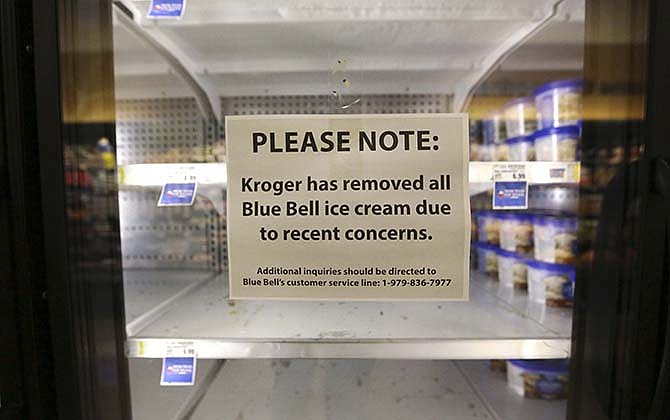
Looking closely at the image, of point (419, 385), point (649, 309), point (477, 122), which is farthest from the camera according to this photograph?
point (477, 122)

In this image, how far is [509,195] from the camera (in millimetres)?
752

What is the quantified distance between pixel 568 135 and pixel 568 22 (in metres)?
0.29

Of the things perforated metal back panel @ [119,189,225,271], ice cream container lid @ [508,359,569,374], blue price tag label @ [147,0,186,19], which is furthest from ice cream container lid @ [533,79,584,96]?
perforated metal back panel @ [119,189,225,271]

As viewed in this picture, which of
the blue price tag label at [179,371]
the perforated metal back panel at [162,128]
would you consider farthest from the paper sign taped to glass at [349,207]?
the perforated metal back panel at [162,128]

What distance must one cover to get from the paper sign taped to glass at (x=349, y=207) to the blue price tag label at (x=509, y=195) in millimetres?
72

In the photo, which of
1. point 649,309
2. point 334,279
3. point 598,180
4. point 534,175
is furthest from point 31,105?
point 649,309

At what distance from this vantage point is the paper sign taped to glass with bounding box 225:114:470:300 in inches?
29.5

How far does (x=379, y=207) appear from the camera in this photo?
760mm

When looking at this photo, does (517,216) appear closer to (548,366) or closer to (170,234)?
(548,366)

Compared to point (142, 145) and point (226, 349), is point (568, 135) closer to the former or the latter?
point (226, 349)

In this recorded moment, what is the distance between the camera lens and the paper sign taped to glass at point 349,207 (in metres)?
0.75

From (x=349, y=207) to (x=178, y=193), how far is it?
1.26 feet

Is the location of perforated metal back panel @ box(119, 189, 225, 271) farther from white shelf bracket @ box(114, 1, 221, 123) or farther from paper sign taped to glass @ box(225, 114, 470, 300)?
paper sign taped to glass @ box(225, 114, 470, 300)

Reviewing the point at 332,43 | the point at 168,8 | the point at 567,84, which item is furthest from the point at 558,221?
the point at 168,8
